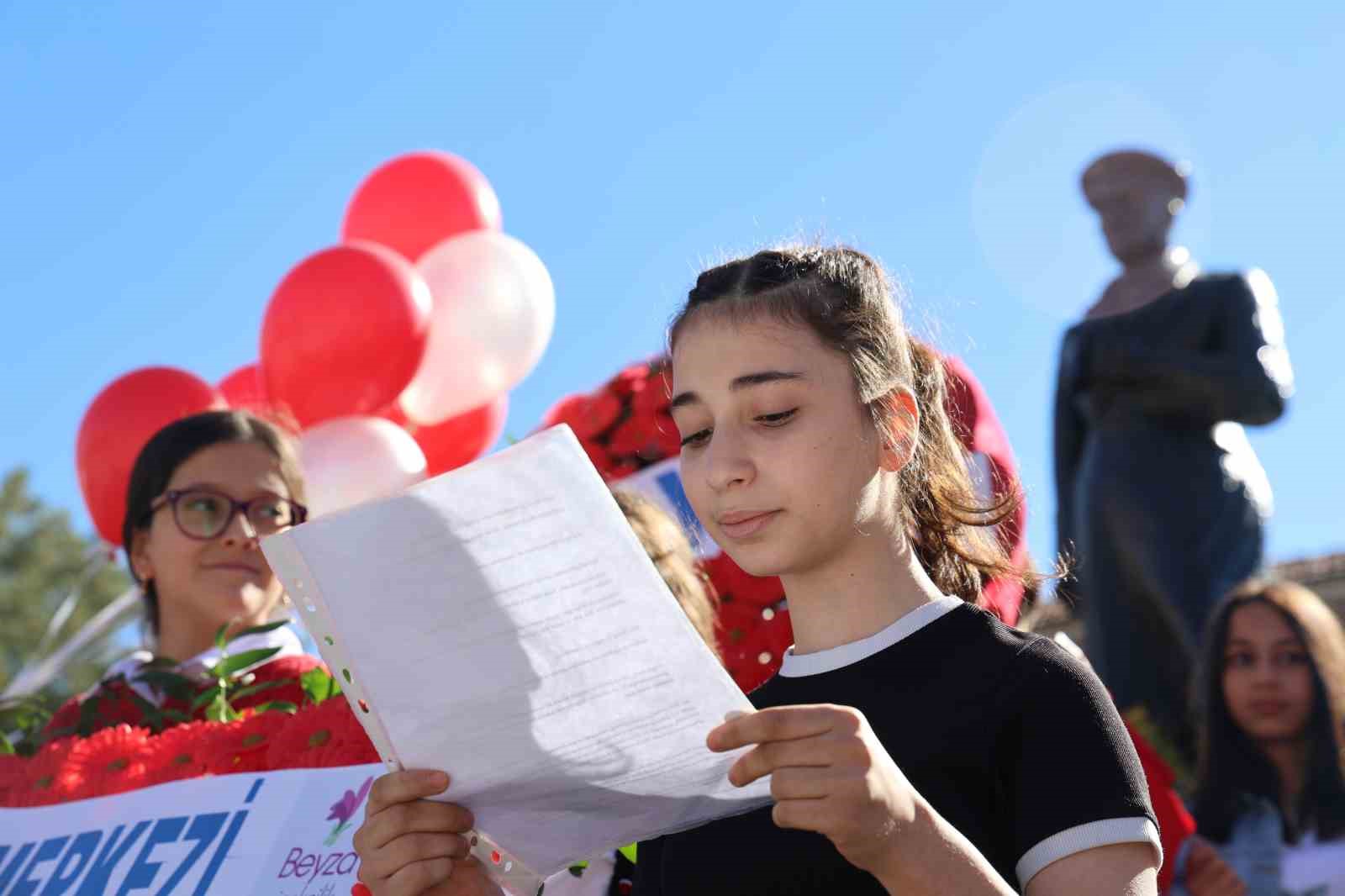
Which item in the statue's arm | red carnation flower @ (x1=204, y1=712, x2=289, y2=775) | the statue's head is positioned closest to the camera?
red carnation flower @ (x1=204, y1=712, x2=289, y2=775)

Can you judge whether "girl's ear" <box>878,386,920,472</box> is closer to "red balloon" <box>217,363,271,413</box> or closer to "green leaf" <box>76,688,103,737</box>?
"green leaf" <box>76,688,103,737</box>

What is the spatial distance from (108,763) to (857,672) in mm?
1374

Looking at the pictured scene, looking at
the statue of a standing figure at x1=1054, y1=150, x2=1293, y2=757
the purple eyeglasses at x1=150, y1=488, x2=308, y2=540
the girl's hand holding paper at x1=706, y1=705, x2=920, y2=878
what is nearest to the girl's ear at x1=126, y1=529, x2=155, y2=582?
the purple eyeglasses at x1=150, y1=488, x2=308, y2=540

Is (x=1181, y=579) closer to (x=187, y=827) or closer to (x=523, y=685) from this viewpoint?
(x=187, y=827)

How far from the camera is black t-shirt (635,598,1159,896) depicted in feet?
4.25

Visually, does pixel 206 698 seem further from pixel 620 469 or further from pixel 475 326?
pixel 475 326

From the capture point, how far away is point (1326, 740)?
3.80m

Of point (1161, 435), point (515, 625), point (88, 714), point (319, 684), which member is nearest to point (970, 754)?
point (515, 625)

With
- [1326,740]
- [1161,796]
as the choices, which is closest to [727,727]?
[1161,796]

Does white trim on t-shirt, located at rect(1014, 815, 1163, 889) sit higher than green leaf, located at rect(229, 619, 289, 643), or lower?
lower

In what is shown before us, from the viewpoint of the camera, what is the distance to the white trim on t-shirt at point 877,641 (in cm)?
148

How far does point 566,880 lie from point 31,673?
20.8 ft

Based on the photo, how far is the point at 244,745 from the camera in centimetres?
223

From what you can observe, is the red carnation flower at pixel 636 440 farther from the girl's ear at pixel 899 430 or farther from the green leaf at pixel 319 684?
the girl's ear at pixel 899 430
